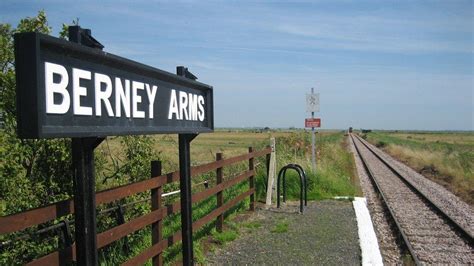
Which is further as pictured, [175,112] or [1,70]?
[1,70]

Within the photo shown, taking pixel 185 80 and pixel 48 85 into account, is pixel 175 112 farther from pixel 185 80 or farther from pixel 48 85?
pixel 48 85

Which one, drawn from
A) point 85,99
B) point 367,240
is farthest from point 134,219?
point 367,240

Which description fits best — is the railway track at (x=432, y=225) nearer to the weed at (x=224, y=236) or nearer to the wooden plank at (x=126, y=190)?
the weed at (x=224, y=236)

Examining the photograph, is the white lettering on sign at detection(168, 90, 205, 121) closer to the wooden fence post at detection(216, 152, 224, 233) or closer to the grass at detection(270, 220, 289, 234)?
the wooden fence post at detection(216, 152, 224, 233)

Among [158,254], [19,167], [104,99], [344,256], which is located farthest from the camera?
[344,256]

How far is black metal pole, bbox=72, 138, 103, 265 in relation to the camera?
8.92ft

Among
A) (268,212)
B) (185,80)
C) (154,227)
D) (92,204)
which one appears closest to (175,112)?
(185,80)

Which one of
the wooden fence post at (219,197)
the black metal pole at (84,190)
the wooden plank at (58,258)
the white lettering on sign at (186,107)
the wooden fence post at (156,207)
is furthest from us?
the wooden fence post at (219,197)

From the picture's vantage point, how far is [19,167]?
4621mm

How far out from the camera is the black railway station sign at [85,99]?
2.21 m

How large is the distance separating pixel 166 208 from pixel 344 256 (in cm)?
276

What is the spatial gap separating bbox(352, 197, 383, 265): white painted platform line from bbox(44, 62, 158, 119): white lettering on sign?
14.0ft

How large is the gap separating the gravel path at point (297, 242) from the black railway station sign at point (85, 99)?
3098mm

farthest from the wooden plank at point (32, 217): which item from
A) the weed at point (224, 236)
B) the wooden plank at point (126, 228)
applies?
the weed at point (224, 236)
